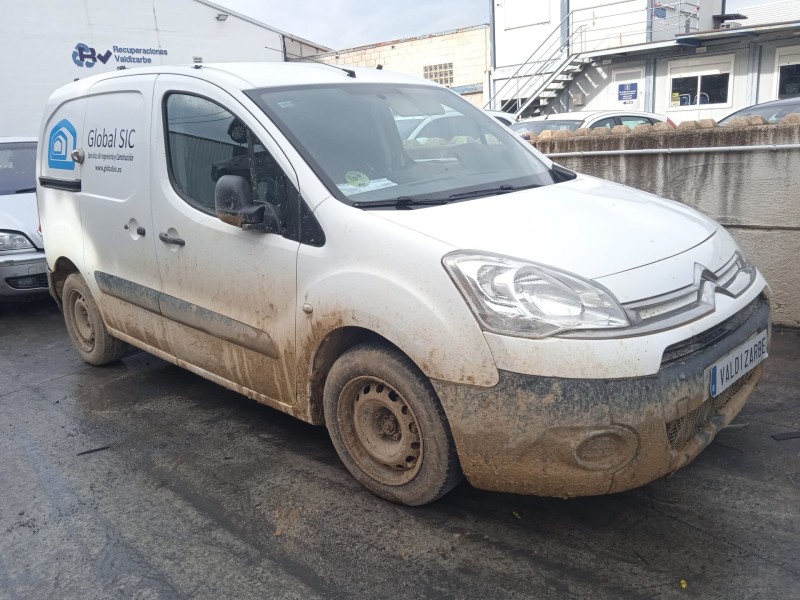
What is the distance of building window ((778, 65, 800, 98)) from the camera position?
1944cm

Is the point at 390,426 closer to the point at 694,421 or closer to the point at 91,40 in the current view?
the point at 694,421

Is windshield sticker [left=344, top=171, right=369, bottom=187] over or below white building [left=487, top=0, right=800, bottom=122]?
below

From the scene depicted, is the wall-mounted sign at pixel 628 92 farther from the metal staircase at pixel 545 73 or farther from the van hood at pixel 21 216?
the van hood at pixel 21 216

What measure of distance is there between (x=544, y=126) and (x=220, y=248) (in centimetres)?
801

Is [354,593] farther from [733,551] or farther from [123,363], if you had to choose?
[123,363]

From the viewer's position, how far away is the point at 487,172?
3.62 meters

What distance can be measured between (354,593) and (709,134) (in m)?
4.34

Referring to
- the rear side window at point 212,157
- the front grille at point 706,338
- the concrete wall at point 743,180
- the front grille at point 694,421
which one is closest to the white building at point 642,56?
the concrete wall at point 743,180

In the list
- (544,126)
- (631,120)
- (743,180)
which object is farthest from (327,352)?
(631,120)

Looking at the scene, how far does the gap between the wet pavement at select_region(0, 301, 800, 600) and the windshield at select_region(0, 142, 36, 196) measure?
179 inches

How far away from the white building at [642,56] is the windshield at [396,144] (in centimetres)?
1826

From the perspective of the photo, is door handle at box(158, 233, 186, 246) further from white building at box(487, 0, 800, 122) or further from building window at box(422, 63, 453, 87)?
building window at box(422, 63, 453, 87)

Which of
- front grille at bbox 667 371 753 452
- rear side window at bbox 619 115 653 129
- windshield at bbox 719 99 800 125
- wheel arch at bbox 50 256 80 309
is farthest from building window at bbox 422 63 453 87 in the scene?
front grille at bbox 667 371 753 452

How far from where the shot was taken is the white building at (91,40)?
18.5 m
